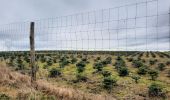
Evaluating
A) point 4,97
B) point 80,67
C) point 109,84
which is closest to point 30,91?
point 4,97

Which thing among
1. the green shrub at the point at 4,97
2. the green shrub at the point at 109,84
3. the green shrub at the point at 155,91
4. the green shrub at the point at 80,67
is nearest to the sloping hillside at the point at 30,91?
the green shrub at the point at 4,97

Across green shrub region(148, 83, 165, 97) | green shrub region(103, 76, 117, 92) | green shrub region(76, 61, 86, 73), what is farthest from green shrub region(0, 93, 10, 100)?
green shrub region(76, 61, 86, 73)

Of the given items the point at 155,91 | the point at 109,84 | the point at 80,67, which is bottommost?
the point at 155,91

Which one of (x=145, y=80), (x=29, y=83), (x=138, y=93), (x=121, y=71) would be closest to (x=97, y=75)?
(x=121, y=71)

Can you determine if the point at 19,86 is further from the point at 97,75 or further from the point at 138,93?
the point at 97,75

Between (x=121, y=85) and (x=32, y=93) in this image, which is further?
(x=121, y=85)

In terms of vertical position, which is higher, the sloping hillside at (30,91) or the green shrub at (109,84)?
the sloping hillside at (30,91)

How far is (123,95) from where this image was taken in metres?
14.4

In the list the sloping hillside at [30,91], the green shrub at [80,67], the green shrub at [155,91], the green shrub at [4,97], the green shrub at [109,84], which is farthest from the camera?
the green shrub at [80,67]

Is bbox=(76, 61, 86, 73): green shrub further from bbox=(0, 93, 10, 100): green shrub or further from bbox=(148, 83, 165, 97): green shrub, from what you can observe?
bbox=(0, 93, 10, 100): green shrub

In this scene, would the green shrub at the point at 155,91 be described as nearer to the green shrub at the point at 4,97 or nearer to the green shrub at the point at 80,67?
the green shrub at the point at 4,97

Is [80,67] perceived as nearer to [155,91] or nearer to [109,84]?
[109,84]

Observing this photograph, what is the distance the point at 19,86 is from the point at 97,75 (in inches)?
395

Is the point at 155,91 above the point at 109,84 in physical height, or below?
below
